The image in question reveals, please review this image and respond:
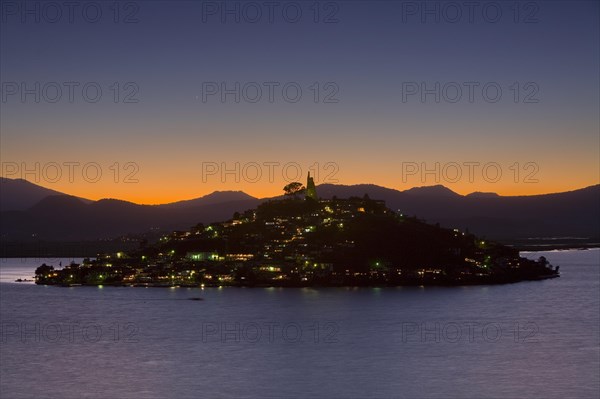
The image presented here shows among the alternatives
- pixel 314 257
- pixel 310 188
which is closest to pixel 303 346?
pixel 314 257

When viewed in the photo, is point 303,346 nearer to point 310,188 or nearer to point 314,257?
point 314,257

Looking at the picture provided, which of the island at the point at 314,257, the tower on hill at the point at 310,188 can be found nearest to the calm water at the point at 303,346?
the island at the point at 314,257

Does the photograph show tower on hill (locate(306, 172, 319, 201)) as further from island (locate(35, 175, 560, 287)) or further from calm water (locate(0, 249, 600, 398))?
calm water (locate(0, 249, 600, 398))

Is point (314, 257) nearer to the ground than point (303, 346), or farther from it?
farther from it

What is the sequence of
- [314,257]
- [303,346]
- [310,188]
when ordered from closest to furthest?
1. [303,346]
2. [314,257]
3. [310,188]

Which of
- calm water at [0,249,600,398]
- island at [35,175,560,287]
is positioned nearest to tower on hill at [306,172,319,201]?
island at [35,175,560,287]

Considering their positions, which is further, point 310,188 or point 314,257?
point 310,188
